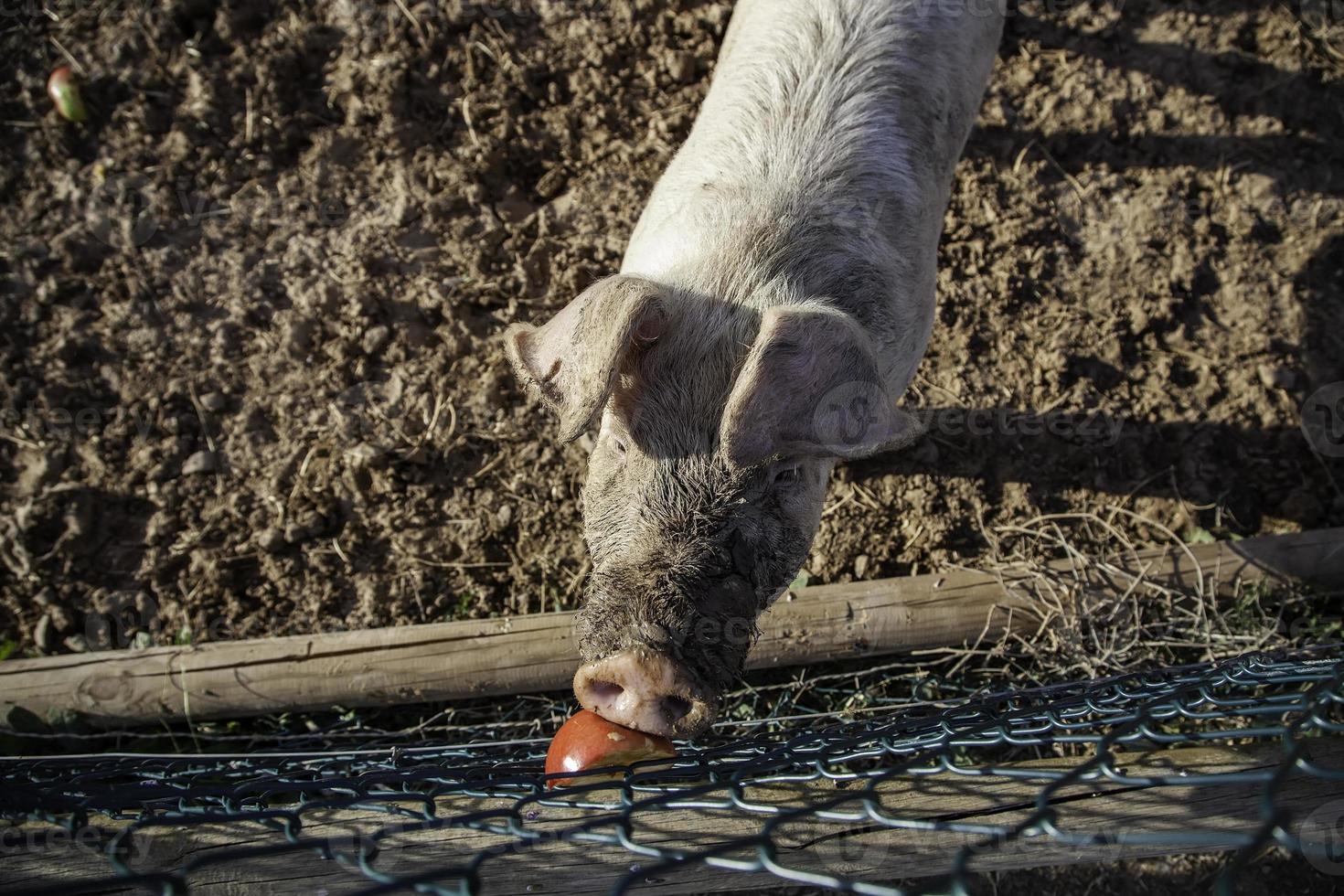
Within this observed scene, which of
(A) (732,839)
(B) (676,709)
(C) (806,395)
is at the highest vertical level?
(C) (806,395)

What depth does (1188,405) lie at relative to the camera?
4367 millimetres

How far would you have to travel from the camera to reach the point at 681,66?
16.1 feet

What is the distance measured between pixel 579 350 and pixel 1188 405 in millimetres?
3836

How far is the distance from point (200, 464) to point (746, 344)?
3367mm

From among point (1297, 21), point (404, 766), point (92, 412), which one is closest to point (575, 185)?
point (92, 412)

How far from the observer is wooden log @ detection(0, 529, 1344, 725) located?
3.49 metres

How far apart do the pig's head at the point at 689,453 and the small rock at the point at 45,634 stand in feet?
10.8

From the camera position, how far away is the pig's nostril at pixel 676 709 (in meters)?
2.17
